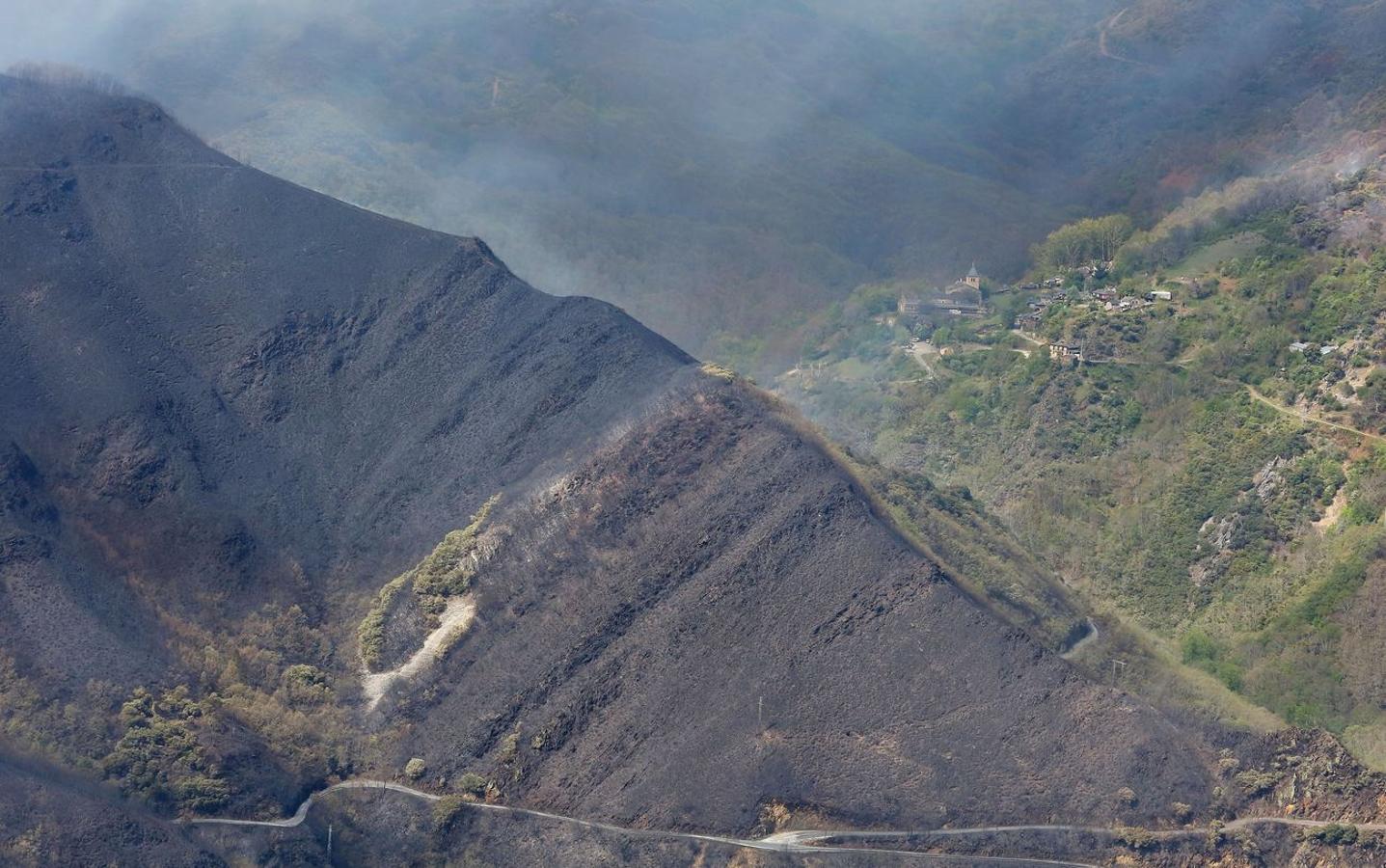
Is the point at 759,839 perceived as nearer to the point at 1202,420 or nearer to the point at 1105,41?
the point at 1202,420

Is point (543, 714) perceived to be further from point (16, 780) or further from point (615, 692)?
point (16, 780)

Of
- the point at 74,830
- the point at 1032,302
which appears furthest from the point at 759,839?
the point at 1032,302

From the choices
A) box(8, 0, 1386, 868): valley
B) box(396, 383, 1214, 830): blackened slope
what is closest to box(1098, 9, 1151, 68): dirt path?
box(8, 0, 1386, 868): valley

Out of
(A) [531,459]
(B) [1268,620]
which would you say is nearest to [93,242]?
(A) [531,459]

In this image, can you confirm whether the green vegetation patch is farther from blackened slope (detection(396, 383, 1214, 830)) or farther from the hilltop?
the hilltop

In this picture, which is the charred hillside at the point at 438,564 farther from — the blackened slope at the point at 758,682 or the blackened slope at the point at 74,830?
the blackened slope at the point at 74,830

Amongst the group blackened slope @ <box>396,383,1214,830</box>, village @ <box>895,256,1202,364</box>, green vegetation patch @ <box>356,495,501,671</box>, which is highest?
village @ <box>895,256,1202,364</box>
